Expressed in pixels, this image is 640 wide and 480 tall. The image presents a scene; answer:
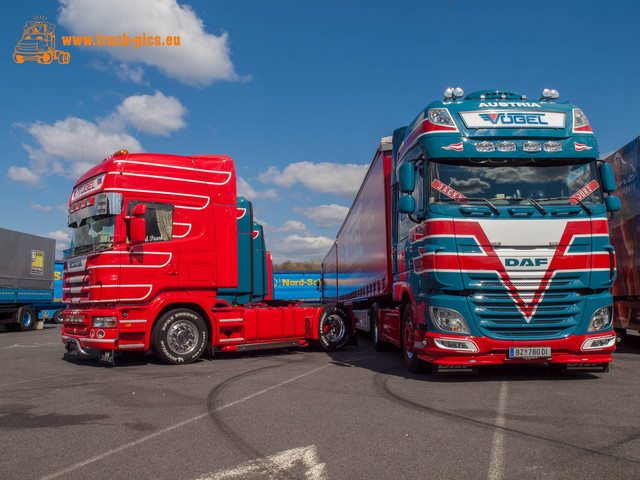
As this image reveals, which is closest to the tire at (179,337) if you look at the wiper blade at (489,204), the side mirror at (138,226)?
the side mirror at (138,226)

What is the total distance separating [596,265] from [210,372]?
5862 mm

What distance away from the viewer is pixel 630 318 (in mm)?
10539

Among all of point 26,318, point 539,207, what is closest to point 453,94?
point 539,207

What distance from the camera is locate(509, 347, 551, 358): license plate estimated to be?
698 cm

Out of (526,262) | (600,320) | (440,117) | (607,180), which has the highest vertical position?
(440,117)

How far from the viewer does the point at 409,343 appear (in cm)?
826

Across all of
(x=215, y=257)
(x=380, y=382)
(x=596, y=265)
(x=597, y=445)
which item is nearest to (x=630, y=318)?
(x=596, y=265)

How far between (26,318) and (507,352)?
20073 mm

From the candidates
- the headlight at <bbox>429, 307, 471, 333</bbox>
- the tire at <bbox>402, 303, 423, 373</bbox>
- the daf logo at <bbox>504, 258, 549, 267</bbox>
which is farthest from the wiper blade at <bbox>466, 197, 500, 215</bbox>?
the tire at <bbox>402, 303, 423, 373</bbox>

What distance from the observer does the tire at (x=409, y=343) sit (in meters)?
7.99

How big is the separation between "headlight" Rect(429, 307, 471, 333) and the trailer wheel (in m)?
19.1

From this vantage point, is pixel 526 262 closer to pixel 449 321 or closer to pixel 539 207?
pixel 539 207

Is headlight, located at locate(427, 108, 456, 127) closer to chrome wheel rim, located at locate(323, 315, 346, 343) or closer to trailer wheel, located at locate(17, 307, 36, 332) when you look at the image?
chrome wheel rim, located at locate(323, 315, 346, 343)

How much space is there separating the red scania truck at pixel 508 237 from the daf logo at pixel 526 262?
13mm
